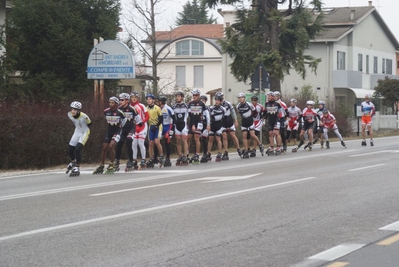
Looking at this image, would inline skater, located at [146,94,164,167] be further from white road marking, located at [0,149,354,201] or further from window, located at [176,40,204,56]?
window, located at [176,40,204,56]

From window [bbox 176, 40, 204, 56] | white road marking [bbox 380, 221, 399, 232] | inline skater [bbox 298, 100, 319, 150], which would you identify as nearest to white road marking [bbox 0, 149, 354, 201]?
inline skater [bbox 298, 100, 319, 150]

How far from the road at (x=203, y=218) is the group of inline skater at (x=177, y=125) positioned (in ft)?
4.32

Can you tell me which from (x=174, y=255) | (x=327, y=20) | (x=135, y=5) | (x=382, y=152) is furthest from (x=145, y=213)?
(x=327, y=20)

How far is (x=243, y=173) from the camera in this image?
16.9 m

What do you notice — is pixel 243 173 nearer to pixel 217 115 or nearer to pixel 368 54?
pixel 217 115

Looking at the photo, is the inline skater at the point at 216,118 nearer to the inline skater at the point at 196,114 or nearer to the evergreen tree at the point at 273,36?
the inline skater at the point at 196,114

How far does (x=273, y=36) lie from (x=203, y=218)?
3008cm

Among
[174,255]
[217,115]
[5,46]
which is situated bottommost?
[174,255]

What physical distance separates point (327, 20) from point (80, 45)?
96.9 ft

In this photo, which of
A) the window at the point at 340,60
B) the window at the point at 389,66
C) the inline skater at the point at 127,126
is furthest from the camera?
the window at the point at 389,66

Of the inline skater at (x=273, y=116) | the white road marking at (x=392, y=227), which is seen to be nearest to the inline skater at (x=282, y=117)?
the inline skater at (x=273, y=116)

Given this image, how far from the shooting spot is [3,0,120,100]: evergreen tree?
33094 mm

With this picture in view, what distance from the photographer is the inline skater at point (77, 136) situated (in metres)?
17.4

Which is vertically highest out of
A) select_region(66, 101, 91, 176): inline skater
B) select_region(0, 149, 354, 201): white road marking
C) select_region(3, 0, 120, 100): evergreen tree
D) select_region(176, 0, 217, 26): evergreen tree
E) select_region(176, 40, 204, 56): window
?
select_region(176, 0, 217, 26): evergreen tree
